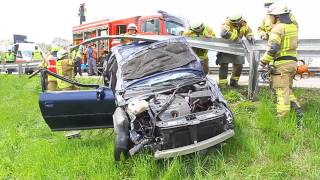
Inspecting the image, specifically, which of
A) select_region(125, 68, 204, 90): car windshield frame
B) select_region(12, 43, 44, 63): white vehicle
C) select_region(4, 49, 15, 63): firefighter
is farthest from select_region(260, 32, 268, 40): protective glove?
select_region(4, 49, 15, 63): firefighter

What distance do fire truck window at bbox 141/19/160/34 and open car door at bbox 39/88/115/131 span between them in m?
8.90

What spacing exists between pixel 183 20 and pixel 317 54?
27.0 feet

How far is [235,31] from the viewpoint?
7.53 meters

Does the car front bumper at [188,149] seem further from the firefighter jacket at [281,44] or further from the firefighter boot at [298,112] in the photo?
the firefighter jacket at [281,44]

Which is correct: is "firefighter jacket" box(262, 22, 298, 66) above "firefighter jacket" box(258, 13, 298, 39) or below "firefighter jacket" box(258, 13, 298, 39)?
below

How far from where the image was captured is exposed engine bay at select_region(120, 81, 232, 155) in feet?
14.8

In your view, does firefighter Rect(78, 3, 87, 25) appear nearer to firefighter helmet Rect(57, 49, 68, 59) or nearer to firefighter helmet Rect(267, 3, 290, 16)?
firefighter helmet Rect(57, 49, 68, 59)

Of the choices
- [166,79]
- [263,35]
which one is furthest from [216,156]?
[263,35]

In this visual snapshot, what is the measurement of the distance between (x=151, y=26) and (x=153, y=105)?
32.7 feet

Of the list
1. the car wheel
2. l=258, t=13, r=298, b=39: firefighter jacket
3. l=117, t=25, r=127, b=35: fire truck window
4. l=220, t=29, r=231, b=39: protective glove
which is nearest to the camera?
the car wheel

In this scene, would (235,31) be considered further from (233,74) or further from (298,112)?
Answer: (298,112)

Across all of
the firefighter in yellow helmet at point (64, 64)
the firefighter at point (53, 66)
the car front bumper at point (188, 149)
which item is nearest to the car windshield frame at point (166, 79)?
the car front bumper at point (188, 149)

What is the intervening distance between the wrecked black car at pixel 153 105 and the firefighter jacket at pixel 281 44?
0.95 meters

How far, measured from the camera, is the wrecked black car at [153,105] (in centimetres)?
456
